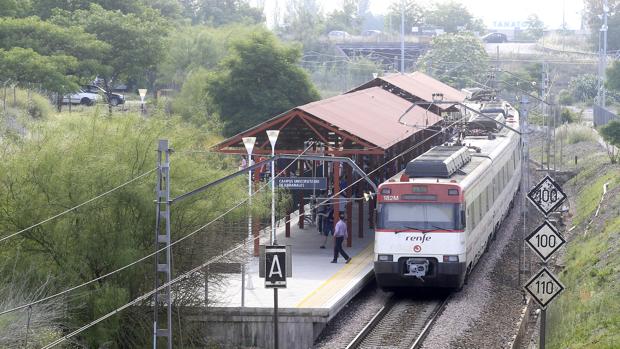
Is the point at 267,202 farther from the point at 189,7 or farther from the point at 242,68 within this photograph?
the point at 189,7

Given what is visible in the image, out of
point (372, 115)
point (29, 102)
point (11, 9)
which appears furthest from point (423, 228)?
point (11, 9)

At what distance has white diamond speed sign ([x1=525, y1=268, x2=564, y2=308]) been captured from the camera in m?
18.6

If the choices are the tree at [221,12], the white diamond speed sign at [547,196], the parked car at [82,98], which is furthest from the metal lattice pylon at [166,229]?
the tree at [221,12]

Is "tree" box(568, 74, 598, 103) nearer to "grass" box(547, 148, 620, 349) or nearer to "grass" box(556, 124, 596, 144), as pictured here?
"grass" box(556, 124, 596, 144)

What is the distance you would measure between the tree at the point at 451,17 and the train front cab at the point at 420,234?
423ft

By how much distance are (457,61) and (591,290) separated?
245ft

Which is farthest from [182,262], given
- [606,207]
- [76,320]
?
[606,207]

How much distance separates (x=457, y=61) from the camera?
98125mm

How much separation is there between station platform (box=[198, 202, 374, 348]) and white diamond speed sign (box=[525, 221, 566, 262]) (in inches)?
223

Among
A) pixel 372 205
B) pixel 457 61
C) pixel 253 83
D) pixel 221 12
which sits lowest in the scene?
pixel 372 205

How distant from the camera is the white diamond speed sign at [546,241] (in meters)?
19.4

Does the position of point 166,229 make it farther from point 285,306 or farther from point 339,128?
point 339,128

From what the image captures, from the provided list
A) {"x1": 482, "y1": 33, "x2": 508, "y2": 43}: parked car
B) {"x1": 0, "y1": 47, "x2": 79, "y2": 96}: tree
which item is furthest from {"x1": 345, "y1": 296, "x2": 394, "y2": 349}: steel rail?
{"x1": 482, "y1": 33, "x2": 508, "y2": 43}: parked car

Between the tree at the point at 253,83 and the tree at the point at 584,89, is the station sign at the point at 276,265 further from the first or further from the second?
the tree at the point at 584,89
